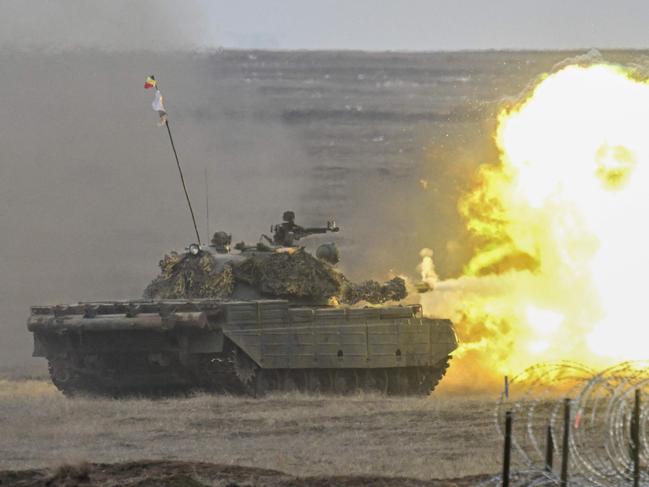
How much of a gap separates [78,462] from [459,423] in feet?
29.9

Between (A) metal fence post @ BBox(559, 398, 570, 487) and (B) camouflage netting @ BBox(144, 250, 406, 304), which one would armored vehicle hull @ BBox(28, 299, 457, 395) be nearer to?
(B) camouflage netting @ BBox(144, 250, 406, 304)

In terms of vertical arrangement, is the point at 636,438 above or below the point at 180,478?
above

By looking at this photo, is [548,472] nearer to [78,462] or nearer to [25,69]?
[78,462]

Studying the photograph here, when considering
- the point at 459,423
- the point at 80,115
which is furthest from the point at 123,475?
the point at 80,115

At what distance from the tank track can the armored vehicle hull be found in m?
0.02

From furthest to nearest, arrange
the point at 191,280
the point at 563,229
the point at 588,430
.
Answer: the point at 563,229 → the point at 191,280 → the point at 588,430

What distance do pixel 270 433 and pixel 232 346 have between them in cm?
619

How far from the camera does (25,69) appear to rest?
2409 inches

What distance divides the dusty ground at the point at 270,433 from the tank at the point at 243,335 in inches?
31.4

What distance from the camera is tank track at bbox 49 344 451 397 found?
1425 inches

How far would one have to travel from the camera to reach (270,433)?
30109 millimetres

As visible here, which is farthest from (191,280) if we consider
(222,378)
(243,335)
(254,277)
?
(222,378)

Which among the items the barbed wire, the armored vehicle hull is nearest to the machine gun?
the armored vehicle hull

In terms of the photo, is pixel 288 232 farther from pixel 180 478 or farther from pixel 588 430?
pixel 180 478
